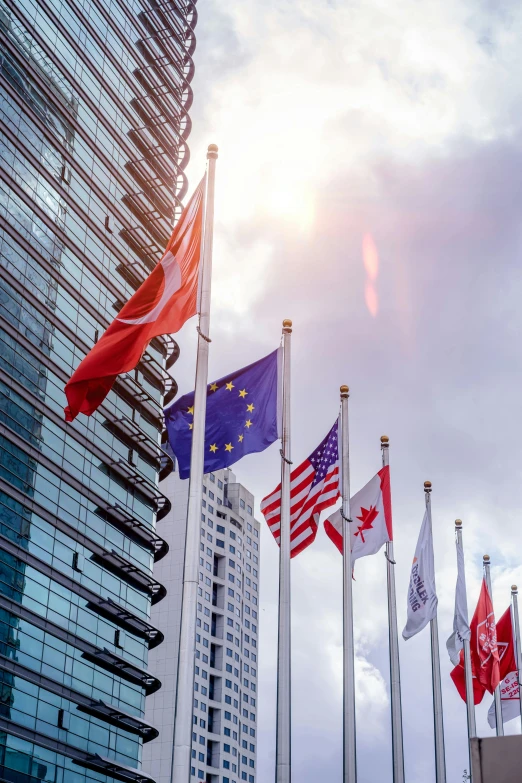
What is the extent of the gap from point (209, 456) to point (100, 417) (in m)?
42.9

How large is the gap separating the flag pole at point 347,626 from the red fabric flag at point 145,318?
12.7m

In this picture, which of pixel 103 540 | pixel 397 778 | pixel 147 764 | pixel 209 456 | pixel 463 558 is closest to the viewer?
pixel 209 456

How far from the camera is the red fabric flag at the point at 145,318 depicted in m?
24.9

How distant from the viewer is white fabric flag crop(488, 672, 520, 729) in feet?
212

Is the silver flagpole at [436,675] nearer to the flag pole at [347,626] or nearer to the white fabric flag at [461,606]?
the white fabric flag at [461,606]

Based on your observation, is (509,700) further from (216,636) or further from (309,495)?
(216,636)

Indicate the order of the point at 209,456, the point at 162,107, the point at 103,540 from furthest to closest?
the point at 162,107
the point at 103,540
the point at 209,456

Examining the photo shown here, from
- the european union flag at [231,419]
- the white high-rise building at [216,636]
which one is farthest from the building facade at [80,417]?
the white high-rise building at [216,636]

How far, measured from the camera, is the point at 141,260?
83.3 m

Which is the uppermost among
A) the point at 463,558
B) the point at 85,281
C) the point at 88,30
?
the point at 88,30

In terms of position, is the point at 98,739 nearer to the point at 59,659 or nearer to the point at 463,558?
the point at 59,659

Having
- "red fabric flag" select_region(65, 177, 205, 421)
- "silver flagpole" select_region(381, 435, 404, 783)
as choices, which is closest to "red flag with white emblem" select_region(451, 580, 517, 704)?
"silver flagpole" select_region(381, 435, 404, 783)

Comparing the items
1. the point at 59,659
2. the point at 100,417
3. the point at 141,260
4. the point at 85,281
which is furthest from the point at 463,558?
the point at 141,260

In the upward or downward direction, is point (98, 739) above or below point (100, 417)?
below
